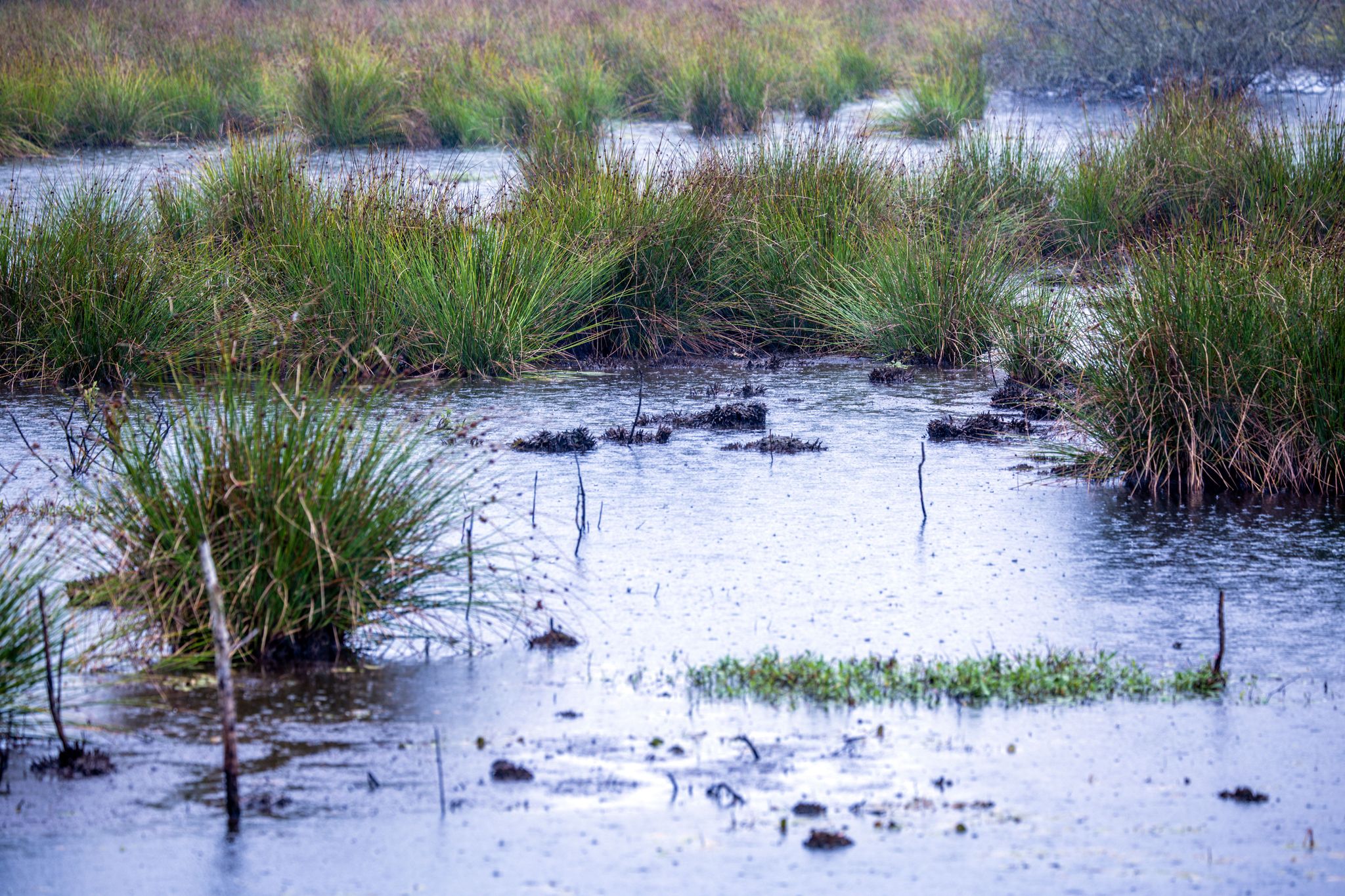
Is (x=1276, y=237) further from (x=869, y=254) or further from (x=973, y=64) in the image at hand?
(x=973, y=64)

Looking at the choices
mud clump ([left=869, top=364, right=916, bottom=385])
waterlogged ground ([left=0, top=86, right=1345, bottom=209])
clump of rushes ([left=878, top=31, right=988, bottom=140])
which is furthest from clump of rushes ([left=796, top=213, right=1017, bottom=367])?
clump of rushes ([left=878, top=31, right=988, bottom=140])

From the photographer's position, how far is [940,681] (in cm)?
468

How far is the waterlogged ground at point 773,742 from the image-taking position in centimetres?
360

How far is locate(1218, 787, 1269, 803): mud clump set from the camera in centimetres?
395

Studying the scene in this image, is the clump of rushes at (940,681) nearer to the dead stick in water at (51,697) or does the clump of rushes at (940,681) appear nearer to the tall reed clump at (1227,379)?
the dead stick in water at (51,697)

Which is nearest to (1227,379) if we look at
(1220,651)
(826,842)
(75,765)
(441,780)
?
(1220,651)

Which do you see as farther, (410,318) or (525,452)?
(410,318)

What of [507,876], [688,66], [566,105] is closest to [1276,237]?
[507,876]

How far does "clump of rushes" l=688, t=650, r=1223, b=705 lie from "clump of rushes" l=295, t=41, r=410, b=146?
15.0 m

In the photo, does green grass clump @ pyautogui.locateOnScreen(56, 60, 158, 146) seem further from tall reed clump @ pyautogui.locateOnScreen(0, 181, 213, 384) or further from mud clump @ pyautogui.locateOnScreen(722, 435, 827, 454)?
mud clump @ pyautogui.locateOnScreen(722, 435, 827, 454)

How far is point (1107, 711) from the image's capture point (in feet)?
14.8

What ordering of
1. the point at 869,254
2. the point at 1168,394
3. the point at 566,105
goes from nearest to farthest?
the point at 1168,394
the point at 869,254
the point at 566,105

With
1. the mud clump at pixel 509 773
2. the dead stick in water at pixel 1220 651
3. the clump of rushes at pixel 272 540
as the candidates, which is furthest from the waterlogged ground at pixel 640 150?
the mud clump at pixel 509 773

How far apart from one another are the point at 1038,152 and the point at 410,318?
555 centimetres
